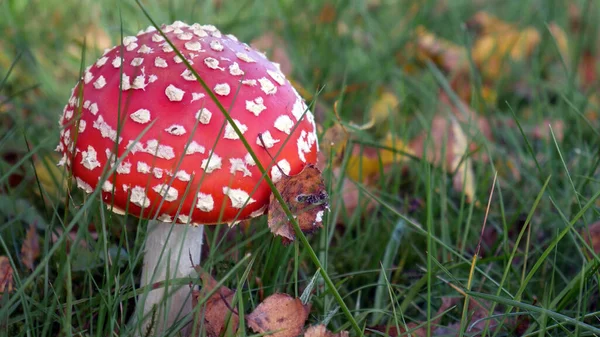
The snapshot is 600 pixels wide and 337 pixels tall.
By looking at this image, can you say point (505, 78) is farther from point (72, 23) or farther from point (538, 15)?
point (72, 23)

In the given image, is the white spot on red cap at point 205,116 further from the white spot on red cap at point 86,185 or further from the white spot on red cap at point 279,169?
the white spot on red cap at point 86,185

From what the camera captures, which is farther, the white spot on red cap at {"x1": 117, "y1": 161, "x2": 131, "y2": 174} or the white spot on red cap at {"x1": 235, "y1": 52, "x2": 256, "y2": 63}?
the white spot on red cap at {"x1": 235, "y1": 52, "x2": 256, "y2": 63}

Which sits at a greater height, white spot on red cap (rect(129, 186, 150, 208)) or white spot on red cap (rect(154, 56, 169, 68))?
white spot on red cap (rect(154, 56, 169, 68))

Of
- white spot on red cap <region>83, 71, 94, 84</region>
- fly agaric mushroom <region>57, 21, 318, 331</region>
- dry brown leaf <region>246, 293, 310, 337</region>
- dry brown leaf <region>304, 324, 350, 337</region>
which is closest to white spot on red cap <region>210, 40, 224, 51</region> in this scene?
fly agaric mushroom <region>57, 21, 318, 331</region>

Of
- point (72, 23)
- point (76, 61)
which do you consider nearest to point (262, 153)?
point (76, 61)

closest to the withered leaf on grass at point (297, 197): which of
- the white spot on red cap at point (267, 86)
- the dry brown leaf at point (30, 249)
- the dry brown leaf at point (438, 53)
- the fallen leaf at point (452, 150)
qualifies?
the white spot on red cap at point (267, 86)

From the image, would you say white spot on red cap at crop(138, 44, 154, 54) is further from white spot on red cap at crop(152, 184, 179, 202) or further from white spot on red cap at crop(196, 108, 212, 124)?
white spot on red cap at crop(152, 184, 179, 202)

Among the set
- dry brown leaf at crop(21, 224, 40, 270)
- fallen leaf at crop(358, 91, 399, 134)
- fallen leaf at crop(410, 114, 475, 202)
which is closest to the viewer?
dry brown leaf at crop(21, 224, 40, 270)
